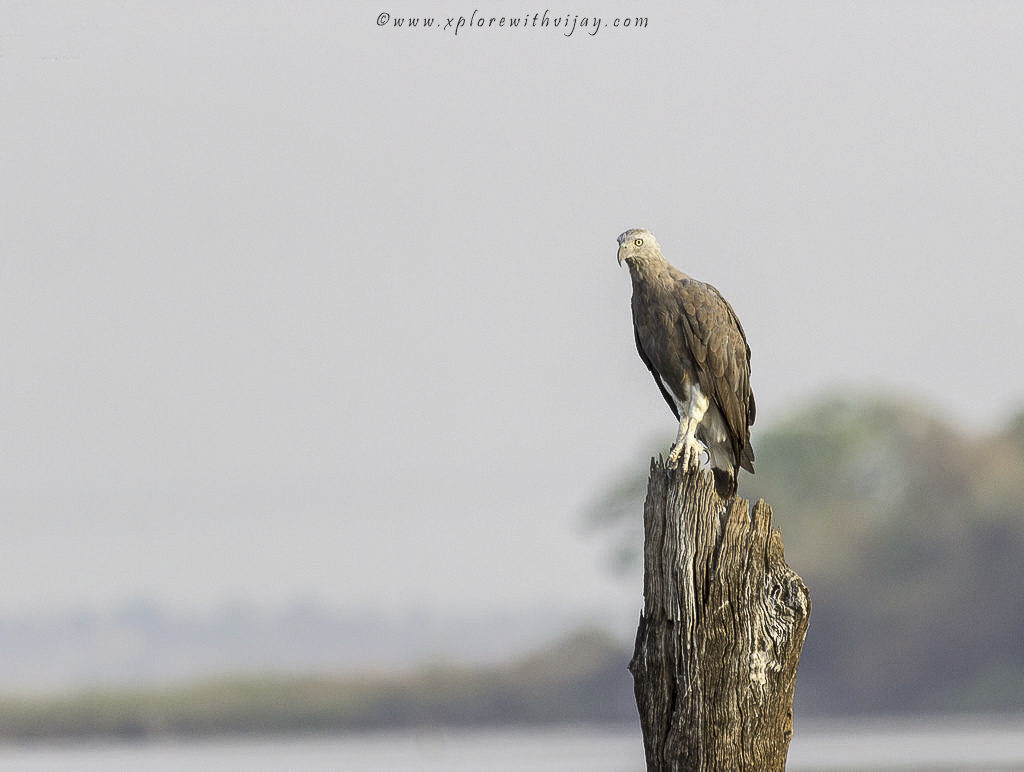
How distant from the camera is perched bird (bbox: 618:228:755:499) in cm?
928

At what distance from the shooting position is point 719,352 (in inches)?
365

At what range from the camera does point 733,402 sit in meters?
9.34

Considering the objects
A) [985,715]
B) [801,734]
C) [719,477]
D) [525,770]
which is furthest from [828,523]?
[719,477]

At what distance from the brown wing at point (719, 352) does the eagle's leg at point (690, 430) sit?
0.22ft

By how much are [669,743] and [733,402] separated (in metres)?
2.09

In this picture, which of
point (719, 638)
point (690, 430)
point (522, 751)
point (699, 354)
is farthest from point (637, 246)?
point (522, 751)

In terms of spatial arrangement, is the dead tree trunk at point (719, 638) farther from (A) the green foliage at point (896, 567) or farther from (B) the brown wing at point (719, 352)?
(A) the green foliage at point (896, 567)

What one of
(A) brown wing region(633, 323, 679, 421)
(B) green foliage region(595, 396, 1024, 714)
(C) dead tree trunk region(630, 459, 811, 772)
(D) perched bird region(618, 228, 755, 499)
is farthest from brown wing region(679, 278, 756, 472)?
(B) green foliage region(595, 396, 1024, 714)

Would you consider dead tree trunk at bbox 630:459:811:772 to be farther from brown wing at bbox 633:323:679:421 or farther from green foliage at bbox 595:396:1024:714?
green foliage at bbox 595:396:1024:714

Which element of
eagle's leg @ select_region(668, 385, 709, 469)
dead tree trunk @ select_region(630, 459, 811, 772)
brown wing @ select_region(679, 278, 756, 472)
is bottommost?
dead tree trunk @ select_region(630, 459, 811, 772)

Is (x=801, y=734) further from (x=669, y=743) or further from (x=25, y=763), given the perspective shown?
(x=669, y=743)

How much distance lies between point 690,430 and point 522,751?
2209cm

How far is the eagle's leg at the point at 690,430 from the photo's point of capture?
8.99 metres

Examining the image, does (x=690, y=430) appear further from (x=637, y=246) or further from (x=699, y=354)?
(x=637, y=246)
